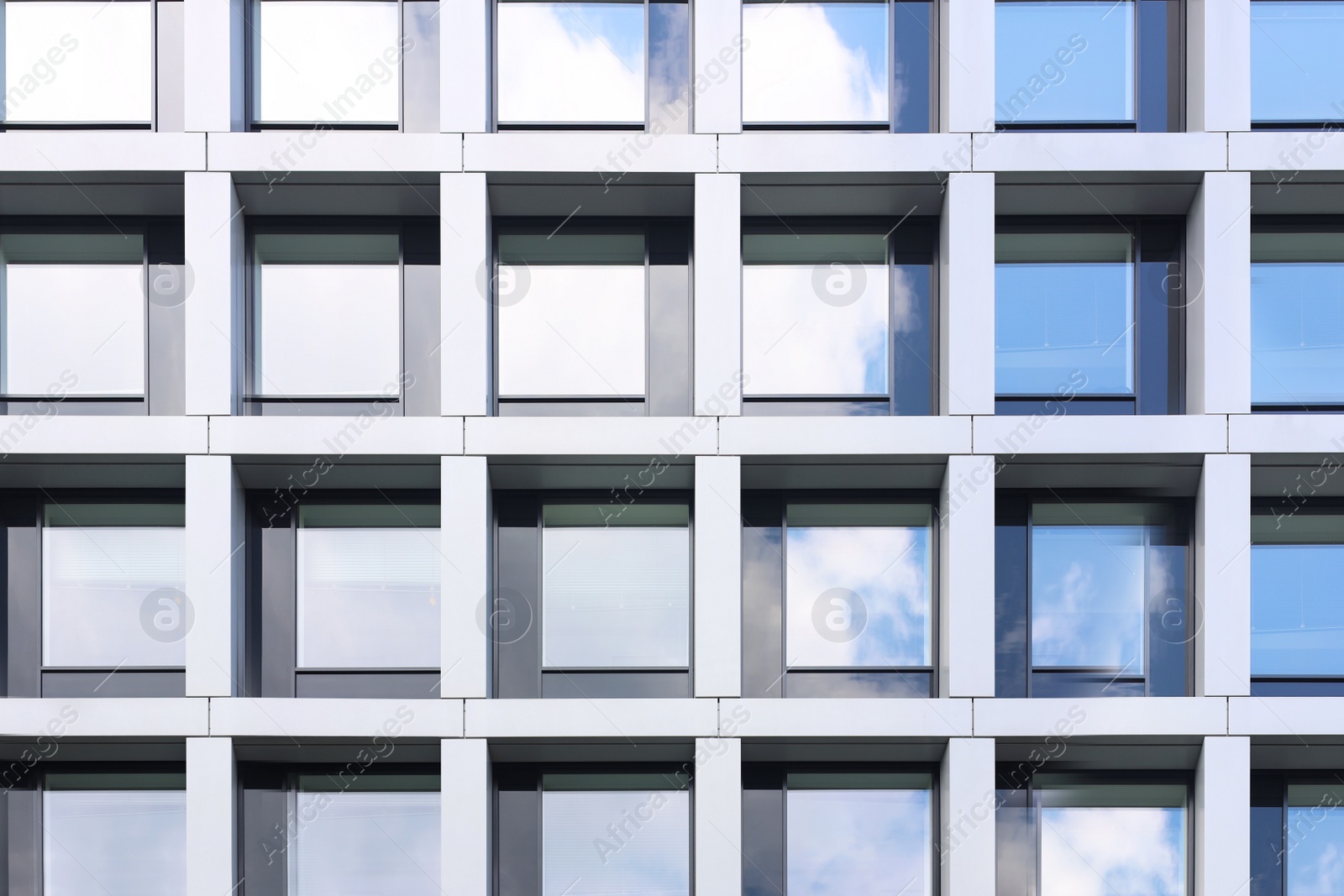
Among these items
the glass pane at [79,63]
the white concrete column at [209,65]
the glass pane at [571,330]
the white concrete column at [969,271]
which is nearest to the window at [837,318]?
the white concrete column at [969,271]

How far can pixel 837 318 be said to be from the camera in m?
13.5

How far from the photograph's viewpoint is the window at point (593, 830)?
13.0 meters

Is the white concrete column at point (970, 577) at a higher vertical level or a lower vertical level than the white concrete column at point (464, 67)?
lower

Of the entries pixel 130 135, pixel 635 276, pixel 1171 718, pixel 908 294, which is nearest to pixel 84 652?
pixel 130 135

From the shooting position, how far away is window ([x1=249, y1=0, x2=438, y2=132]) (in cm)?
1336

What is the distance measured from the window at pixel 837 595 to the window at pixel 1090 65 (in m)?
5.57

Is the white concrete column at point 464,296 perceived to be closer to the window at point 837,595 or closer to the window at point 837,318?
the window at point 837,318

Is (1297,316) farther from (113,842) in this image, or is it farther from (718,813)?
(113,842)

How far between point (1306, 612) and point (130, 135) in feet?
53.5

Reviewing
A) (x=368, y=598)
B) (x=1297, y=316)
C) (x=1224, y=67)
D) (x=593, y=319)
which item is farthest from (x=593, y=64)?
(x=1297, y=316)

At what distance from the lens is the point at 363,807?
515 inches

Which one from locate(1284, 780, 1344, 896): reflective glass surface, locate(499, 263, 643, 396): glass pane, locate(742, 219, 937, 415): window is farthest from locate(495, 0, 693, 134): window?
locate(1284, 780, 1344, 896): reflective glass surface

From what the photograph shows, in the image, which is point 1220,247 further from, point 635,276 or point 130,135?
point 130,135

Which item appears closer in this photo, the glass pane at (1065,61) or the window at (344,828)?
the window at (344,828)
